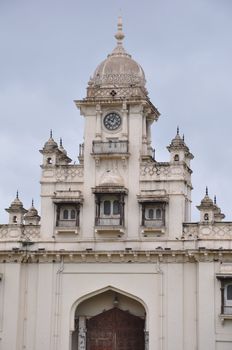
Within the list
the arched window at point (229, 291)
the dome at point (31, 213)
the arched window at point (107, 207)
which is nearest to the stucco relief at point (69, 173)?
the arched window at point (107, 207)

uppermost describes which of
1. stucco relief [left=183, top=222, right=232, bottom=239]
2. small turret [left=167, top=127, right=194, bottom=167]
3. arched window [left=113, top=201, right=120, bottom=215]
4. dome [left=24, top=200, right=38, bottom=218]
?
small turret [left=167, top=127, right=194, bottom=167]

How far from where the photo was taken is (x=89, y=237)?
3400cm

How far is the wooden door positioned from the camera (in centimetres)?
3409

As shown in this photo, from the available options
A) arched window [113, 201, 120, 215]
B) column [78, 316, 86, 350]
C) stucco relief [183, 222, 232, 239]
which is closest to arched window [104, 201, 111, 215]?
arched window [113, 201, 120, 215]

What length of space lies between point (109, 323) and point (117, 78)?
407 inches

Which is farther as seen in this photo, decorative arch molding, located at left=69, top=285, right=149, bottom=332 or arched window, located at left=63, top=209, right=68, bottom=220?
arched window, located at left=63, top=209, right=68, bottom=220

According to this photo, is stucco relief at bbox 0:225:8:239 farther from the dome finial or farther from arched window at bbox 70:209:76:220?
the dome finial

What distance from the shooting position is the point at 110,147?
34562 millimetres

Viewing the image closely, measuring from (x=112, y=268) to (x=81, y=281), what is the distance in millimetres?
1382

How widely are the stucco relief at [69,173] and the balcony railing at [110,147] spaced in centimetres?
109

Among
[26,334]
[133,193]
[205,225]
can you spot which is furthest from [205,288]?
[26,334]

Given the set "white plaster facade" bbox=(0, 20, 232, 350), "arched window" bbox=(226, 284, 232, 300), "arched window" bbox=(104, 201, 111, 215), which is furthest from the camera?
"arched window" bbox=(104, 201, 111, 215)

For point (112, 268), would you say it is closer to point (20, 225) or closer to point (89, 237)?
point (89, 237)

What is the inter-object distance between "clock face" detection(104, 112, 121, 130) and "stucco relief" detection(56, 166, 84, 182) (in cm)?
214
